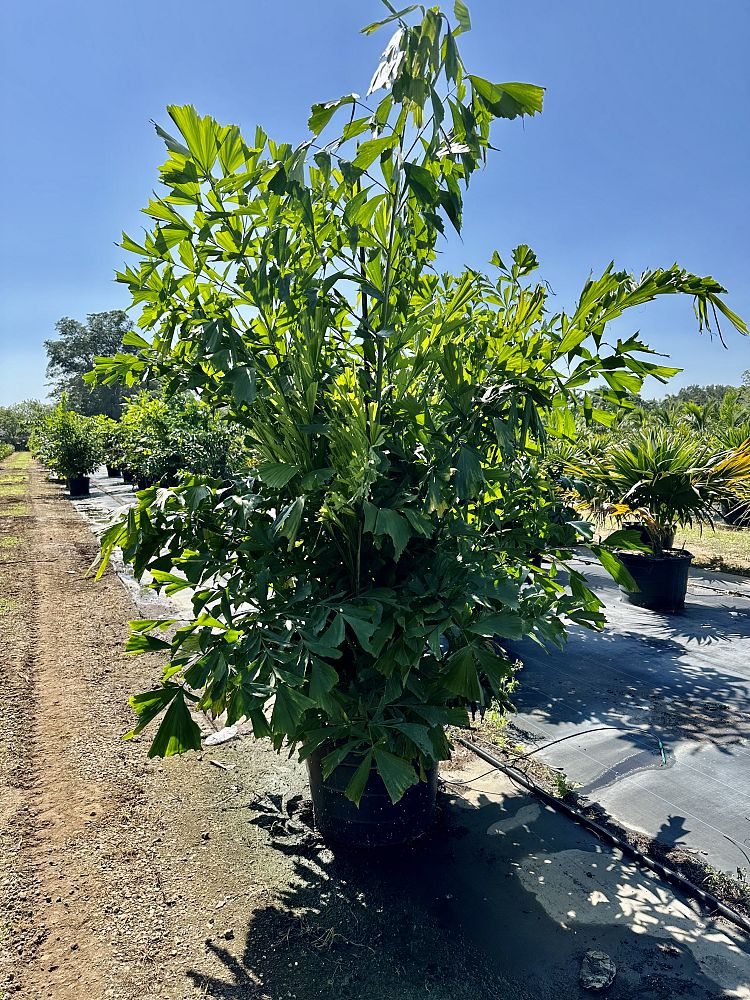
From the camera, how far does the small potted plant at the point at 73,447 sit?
18156mm

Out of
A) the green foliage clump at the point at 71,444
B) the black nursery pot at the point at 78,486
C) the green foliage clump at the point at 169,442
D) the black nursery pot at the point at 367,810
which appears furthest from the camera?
the black nursery pot at the point at 78,486

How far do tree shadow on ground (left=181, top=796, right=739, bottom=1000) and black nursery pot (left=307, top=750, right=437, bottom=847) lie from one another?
60 millimetres

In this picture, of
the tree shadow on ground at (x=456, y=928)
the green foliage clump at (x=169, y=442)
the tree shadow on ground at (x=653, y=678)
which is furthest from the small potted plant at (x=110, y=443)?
the tree shadow on ground at (x=456, y=928)

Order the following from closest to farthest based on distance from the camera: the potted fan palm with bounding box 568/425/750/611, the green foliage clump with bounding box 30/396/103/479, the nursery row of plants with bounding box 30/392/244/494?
the nursery row of plants with bounding box 30/392/244/494
the potted fan palm with bounding box 568/425/750/611
the green foliage clump with bounding box 30/396/103/479

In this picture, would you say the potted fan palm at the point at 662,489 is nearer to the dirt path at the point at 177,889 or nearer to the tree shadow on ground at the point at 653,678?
the tree shadow on ground at the point at 653,678

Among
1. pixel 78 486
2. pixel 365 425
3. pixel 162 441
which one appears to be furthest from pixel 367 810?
pixel 78 486

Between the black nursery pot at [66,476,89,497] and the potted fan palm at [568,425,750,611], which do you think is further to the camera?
the black nursery pot at [66,476,89,497]

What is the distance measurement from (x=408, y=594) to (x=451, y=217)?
1115mm

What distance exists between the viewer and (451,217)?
5.84ft

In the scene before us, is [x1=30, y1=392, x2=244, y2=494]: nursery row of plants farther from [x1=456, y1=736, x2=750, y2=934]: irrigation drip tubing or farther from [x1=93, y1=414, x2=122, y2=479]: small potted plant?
[x1=456, y1=736, x2=750, y2=934]: irrigation drip tubing

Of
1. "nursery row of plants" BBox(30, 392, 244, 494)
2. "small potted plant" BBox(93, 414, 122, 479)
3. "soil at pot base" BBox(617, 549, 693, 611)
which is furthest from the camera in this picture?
"small potted plant" BBox(93, 414, 122, 479)

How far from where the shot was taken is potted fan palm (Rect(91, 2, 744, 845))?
1.78m

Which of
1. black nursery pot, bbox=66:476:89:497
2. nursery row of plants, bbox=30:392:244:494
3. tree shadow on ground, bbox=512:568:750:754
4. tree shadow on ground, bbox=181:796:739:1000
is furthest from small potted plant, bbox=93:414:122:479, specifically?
tree shadow on ground, bbox=181:796:739:1000

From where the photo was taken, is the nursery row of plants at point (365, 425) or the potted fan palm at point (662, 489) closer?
the nursery row of plants at point (365, 425)
